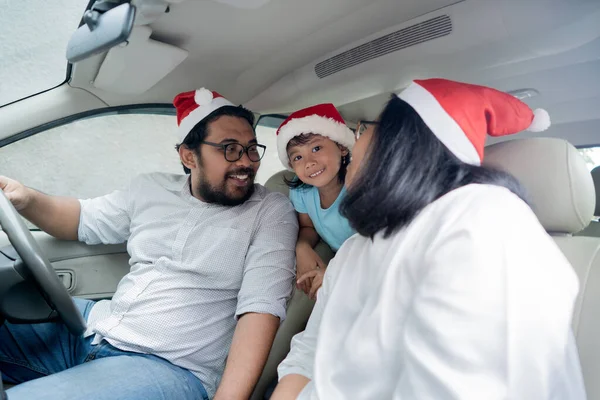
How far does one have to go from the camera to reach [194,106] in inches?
79.0

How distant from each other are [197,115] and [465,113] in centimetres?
124

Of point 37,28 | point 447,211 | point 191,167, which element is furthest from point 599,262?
point 37,28

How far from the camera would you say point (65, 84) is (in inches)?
76.9

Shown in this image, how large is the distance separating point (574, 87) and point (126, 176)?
212 centimetres

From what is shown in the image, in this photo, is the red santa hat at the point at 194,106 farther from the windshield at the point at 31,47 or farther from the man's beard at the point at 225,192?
the windshield at the point at 31,47

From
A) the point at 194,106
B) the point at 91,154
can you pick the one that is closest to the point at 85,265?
the point at 91,154

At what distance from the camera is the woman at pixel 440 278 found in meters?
0.80

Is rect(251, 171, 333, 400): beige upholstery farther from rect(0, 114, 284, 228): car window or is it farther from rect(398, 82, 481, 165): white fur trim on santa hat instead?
rect(398, 82, 481, 165): white fur trim on santa hat

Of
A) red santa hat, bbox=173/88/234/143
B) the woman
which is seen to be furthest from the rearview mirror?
the woman

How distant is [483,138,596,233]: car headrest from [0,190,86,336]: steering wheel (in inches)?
47.7

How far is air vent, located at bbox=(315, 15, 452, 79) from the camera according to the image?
160cm

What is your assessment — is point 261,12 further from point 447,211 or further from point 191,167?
point 447,211

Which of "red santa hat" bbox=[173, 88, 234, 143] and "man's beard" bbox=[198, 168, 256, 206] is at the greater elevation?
"red santa hat" bbox=[173, 88, 234, 143]

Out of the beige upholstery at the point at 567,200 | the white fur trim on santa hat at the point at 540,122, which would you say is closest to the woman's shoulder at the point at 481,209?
the beige upholstery at the point at 567,200
